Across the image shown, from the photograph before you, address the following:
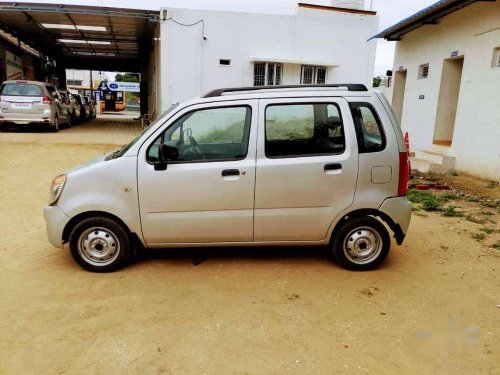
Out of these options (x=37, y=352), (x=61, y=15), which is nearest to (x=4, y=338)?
(x=37, y=352)

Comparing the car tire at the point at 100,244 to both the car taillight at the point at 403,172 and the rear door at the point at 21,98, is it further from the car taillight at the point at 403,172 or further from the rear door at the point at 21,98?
the rear door at the point at 21,98

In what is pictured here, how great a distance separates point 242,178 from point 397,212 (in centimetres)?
156

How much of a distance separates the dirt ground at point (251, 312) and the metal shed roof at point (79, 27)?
1189 cm

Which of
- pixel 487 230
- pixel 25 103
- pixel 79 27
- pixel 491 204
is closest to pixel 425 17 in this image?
pixel 491 204

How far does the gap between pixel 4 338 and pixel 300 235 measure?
2.60m

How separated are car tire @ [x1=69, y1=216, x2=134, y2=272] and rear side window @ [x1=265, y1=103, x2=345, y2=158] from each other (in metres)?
1.67

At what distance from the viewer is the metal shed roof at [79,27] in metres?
14.7

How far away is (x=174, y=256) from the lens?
15.0 feet

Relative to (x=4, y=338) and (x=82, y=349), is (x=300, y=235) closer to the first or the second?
(x=82, y=349)

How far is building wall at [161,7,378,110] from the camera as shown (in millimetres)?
14789

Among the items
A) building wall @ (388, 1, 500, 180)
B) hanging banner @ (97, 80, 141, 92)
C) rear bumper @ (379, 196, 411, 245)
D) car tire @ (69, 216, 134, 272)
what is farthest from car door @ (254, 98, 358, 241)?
hanging banner @ (97, 80, 141, 92)

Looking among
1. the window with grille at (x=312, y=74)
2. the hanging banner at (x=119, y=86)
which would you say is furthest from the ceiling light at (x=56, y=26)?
the hanging banner at (x=119, y=86)

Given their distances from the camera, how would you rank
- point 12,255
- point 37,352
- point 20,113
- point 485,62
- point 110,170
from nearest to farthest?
point 37,352, point 110,170, point 12,255, point 485,62, point 20,113

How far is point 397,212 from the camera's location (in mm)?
4211
